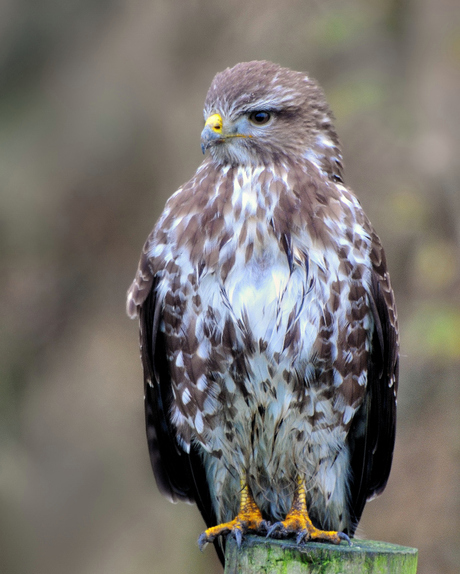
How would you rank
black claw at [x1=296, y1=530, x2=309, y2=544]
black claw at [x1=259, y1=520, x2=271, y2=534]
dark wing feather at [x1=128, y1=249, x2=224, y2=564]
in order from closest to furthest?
1. black claw at [x1=296, y1=530, x2=309, y2=544]
2. black claw at [x1=259, y1=520, x2=271, y2=534]
3. dark wing feather at [x1=128, y1=249, x2=224, y2=564]

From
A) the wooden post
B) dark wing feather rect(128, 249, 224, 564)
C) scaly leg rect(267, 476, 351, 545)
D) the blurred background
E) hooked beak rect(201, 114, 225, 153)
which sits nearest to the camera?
the wooden post

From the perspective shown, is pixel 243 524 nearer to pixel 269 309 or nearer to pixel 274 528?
pixel 274 528

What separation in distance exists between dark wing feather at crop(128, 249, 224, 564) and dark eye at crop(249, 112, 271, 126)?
0.72 m

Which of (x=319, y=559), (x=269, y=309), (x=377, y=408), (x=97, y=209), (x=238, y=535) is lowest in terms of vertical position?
(x=319, y=559)

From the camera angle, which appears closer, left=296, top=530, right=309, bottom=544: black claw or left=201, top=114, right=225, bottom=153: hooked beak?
left=296, top=530, right=309, bottom=544: black claw

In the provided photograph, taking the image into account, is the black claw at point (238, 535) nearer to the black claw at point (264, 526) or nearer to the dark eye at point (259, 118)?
the black claw at point (264, 526)

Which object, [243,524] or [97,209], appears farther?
[97,209]

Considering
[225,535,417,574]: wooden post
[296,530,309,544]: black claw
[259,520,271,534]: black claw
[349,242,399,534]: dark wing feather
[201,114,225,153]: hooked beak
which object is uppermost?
[201,114,225,153]: hooked beak

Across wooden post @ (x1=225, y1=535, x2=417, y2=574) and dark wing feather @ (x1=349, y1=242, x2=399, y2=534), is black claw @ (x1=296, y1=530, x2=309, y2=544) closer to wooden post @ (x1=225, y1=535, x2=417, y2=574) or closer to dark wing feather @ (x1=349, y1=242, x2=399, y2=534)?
wooden post @ (x1=225, y1=535, x2=417, y2=574)

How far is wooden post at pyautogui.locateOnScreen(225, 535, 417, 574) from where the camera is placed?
9.66 feet

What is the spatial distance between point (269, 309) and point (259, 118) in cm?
79

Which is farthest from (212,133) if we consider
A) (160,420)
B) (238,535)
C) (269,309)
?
(238,535)

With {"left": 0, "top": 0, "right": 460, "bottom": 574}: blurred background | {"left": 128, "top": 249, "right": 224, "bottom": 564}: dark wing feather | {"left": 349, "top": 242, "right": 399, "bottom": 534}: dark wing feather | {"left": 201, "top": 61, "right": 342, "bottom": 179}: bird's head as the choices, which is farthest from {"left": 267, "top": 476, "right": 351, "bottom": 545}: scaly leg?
{"left": 0, "top": 0, "right": 460, "bottom": 574}: blurred background

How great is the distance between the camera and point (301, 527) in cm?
352
